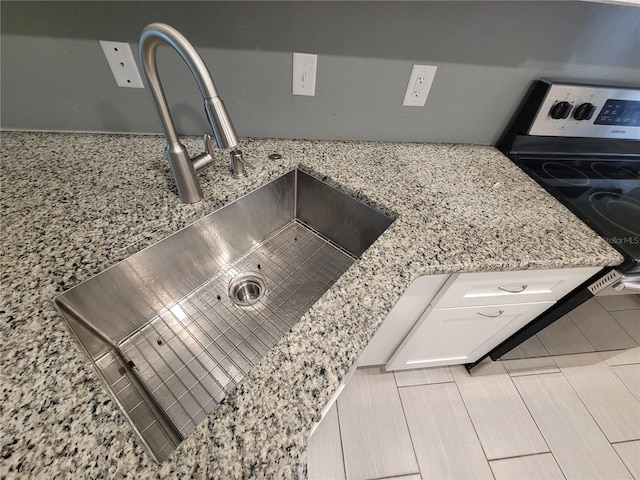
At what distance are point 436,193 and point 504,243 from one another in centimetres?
24

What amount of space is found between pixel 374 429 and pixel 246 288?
2.98 feet

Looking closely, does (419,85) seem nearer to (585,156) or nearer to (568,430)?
(585,156)

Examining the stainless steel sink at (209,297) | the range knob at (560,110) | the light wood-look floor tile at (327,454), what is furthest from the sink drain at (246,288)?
the range knob at (560,110)

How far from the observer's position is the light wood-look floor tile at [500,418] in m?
1.15

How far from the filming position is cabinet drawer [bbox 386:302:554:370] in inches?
34.3

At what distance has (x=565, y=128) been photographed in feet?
3.33

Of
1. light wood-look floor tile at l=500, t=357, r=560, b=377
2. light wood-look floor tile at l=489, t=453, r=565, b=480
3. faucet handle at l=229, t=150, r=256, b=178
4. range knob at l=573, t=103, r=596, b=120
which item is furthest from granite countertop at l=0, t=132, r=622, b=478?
light wood-look floor tile at l=489, t=453, r=565, b=480

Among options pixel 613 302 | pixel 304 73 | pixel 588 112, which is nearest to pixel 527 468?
pixel 613 302

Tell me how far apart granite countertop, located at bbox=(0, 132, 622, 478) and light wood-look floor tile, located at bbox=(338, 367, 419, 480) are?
36.0 inches

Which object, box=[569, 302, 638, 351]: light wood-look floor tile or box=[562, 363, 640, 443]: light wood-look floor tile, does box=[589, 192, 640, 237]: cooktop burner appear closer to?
box=[569, 302, 638, 351]: light wood-look floor tile

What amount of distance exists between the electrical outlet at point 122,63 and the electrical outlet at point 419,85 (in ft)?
2.91

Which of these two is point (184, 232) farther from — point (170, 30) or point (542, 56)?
point (542, 56)

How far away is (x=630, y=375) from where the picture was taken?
4.68 feet

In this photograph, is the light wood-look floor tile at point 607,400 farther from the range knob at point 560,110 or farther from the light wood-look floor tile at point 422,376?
the range knob at point 560,110
